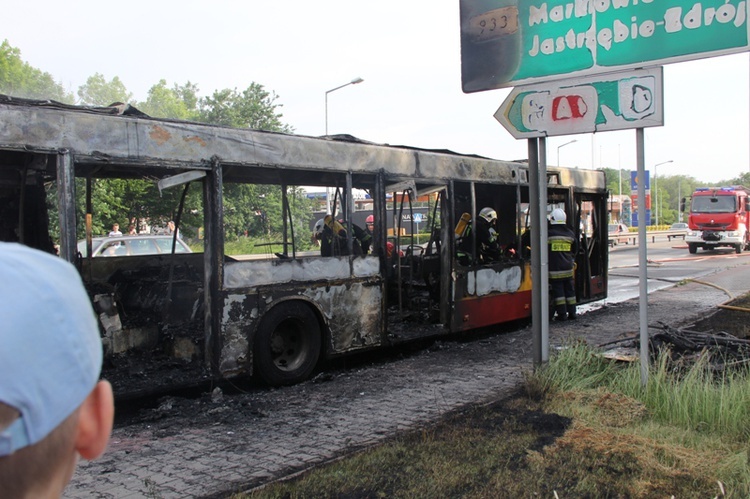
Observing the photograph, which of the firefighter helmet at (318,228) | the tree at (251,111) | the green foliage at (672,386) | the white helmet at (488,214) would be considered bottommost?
the green foliage at (672,386)

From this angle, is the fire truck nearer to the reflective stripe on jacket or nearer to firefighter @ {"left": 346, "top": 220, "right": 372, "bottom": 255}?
the reflective stripe on jacket

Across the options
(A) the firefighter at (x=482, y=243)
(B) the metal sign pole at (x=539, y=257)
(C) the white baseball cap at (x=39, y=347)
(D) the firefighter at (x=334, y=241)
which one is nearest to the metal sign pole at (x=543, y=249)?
(B) the metal sign pole at (x=539, y=257)

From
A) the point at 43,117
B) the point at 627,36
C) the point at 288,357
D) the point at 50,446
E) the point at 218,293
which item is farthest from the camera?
the point at 288,357

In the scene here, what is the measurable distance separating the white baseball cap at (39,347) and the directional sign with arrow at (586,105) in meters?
5.37

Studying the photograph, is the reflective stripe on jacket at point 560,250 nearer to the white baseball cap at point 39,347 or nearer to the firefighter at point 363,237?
the firefighter at point 363,237

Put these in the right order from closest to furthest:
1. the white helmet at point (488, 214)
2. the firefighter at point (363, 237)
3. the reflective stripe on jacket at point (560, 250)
A: the firefighter at point (363, 237) → the white helmet at point (488, 214) → the reflective stripe on jacket at point (560, 250)

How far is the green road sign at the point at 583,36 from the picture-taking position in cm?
529

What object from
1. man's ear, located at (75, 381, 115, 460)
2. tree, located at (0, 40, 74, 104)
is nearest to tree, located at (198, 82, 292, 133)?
tree, located at (0, 40, 74, 104)

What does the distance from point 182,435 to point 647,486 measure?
3.34 m

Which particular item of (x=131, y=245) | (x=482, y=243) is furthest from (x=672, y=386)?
(x=131, y=245)

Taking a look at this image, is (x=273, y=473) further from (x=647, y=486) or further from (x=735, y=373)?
(x=735, y=373)

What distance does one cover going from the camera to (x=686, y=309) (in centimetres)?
1156

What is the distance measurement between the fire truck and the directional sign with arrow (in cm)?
2756

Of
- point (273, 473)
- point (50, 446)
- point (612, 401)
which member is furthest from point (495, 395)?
point (50, 446)
